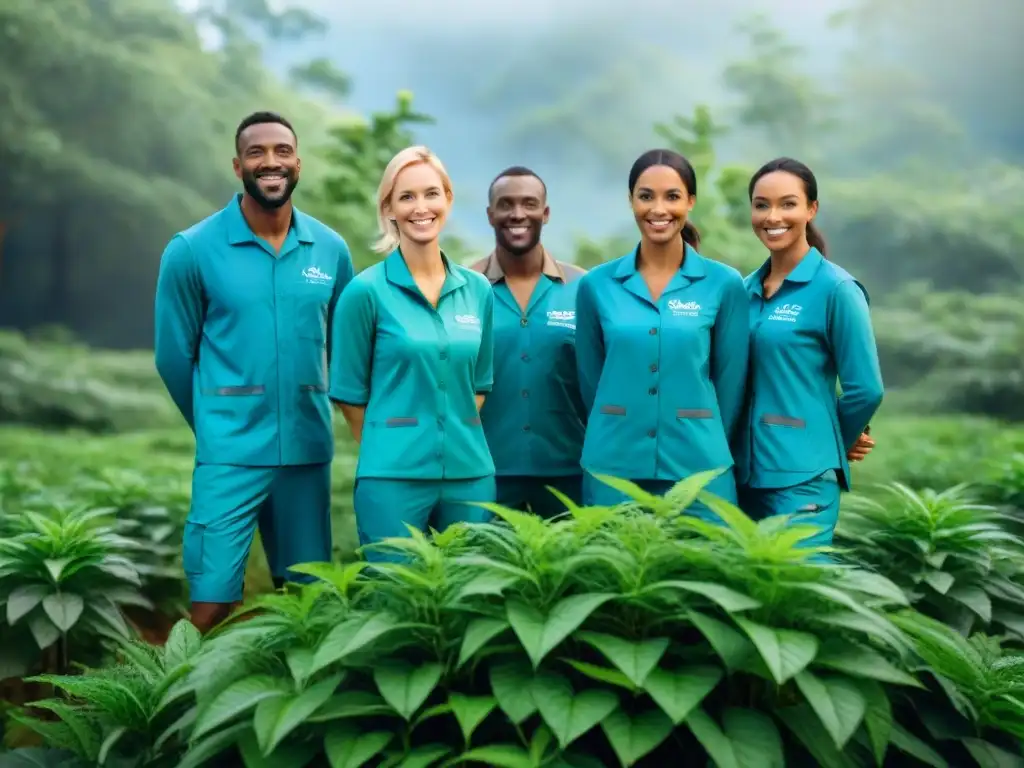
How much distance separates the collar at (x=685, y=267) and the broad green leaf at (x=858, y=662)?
169cm

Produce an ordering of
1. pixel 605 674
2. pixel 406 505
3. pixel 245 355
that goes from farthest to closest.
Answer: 1. pixel 245 355
2. pixel 406 505
3. pixel 605 674

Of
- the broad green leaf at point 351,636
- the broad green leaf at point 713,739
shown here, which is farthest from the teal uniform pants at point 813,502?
the broad green leaf at point 351,636

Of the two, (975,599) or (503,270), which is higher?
(503,270)

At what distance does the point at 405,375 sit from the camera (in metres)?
4.23

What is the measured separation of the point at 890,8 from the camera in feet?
77.4

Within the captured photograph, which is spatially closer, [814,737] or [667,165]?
[814,737]

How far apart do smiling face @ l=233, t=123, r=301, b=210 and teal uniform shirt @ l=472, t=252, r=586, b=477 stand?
911 mm

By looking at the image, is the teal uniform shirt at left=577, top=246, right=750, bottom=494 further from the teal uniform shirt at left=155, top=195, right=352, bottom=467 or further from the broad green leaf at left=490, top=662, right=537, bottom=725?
the broad green leaf at left=490, top=662, right=537, bottom=725

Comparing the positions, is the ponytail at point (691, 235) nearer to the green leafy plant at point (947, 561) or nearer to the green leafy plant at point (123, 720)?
the green leafy plant at point (947, 561)

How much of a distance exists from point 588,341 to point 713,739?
198 cm

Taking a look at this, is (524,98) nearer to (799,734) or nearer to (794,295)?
(794,295)

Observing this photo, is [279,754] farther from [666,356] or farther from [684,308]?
[684,308]

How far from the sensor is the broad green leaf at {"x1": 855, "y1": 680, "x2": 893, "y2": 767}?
2986 mm

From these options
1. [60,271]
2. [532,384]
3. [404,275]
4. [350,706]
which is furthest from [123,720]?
[60,271]
